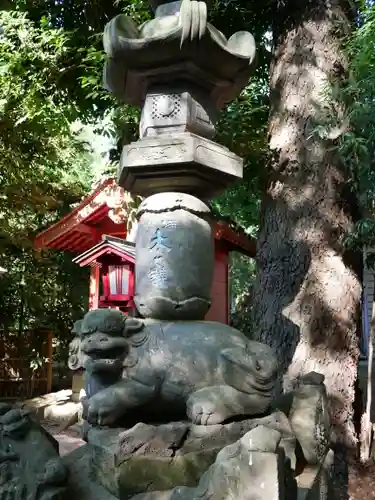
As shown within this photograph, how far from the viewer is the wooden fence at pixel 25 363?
37.3ft

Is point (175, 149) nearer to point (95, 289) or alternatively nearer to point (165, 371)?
point (165, 371)

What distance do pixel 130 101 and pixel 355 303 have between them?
272cm

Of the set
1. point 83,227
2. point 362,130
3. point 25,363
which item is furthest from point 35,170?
point 362,130

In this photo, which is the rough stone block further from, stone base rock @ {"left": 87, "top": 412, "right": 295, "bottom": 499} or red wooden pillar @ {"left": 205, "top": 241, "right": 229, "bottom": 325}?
red wooden pillar @ {"left": 205, "top": 241, "right": 229, "bottom": 325}

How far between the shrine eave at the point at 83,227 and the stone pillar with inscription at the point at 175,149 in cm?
548

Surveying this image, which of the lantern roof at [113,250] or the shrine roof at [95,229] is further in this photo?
the shrine roof at [95,229]

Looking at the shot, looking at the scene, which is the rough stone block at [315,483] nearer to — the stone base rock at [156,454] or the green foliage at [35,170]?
the stone base rock at [156,454]

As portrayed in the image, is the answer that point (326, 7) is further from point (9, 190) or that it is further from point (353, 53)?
point (9, 190)

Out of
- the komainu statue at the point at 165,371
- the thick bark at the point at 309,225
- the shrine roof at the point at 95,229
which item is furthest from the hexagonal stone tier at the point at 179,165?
the shrine roof at the point at 95,229

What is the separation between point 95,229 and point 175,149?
272 inches

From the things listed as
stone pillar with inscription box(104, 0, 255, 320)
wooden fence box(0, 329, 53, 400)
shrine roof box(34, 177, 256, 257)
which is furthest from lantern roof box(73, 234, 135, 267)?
wooden fence box(0, 329, 53, 400)

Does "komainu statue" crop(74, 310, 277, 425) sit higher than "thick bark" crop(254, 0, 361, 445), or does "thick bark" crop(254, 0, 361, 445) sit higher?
"thick bark" crop(254, 0, 361, 445)

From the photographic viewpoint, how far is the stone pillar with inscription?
2.43 meters

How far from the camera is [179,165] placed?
97.0 inches
